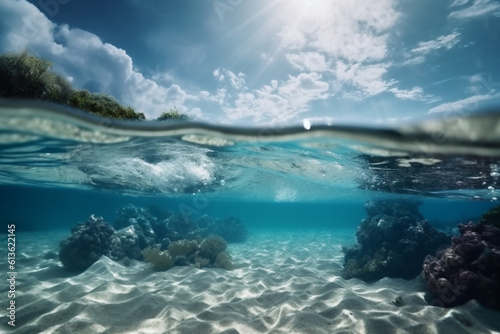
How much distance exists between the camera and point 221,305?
26.4 ft

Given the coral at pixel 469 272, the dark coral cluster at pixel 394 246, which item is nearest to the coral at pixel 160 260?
the dark coral cluster at pixel 394 246

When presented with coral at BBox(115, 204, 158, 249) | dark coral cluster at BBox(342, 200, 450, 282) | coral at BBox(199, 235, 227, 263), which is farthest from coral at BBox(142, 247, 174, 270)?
dark coral cluster at BBox(342, 200, 450, 282)

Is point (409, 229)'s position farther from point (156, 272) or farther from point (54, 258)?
point (54, 258)

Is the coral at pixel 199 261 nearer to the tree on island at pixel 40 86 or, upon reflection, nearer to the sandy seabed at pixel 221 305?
the sandy seabed at pixel 221 305

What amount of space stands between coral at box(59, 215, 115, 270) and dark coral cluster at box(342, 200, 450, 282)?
1235 centimetres

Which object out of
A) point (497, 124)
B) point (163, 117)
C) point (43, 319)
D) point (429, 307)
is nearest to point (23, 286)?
point (43, 319)

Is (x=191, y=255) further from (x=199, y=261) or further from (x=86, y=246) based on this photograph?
(x=86, y=246)

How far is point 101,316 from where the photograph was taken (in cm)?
726

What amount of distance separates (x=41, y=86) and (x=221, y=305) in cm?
944

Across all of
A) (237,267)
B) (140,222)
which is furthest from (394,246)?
(140,222)

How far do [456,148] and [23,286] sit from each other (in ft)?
49.3

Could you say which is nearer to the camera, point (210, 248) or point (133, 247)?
point (210, 248)

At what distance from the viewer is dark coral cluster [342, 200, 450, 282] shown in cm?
1143

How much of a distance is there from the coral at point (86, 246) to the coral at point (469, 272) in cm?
1441
